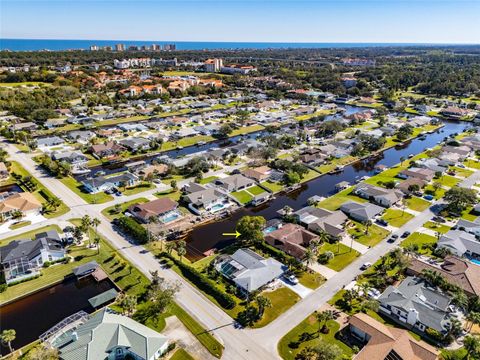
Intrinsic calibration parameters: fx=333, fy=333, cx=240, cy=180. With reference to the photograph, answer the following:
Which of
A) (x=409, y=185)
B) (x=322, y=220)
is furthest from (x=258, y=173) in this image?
(x=409, y=185)

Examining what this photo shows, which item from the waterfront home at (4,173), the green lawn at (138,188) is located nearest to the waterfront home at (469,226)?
the green lawn at (138,188)

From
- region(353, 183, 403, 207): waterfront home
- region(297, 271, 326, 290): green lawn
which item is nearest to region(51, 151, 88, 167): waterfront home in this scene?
region(297, 271, 326, 290): green lawn

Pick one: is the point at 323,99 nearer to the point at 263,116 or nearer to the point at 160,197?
the point at 263,116

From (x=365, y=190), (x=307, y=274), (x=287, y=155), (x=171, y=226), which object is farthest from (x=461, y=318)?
(x=287, y=155)

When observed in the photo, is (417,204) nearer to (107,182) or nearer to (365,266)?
(365,266)

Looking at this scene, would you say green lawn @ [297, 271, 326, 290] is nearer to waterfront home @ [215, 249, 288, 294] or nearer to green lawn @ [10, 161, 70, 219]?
waterfront home @ [215, 249, 288, 294]

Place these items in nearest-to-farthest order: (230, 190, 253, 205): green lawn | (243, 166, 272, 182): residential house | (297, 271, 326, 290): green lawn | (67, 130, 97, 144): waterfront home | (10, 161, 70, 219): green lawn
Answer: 1. (297, 271, 326, 290): green lawn
2. (10, 161, 70, 219): green lawn
3. (230, 190, 253, 205): green lawn
4. (243, 166, 272, 182): residential house
5. (67, 130, 97, 144): waterfront home
